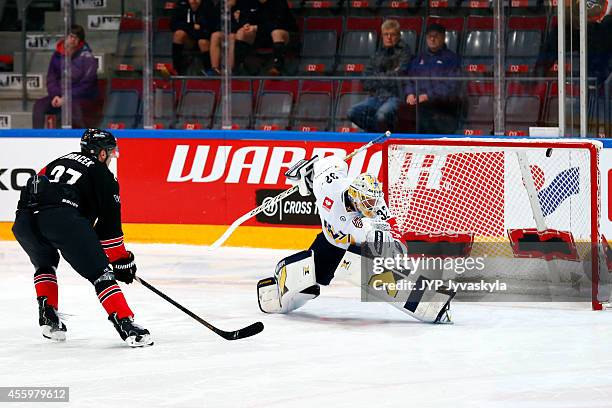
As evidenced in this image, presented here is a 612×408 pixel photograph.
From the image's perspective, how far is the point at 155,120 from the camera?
8617mm

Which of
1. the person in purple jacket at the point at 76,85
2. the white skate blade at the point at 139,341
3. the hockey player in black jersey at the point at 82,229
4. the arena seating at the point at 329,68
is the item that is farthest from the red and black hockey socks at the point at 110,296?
the person in purple jacket at the point at 76,85

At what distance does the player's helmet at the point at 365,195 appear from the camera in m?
5.65

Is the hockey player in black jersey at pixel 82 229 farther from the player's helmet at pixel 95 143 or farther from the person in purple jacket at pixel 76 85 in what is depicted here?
the person in purple jacket at pixel 76 85

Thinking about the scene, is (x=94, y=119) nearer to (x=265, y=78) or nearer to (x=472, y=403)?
(x=265, y=78)

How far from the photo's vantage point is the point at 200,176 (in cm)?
845

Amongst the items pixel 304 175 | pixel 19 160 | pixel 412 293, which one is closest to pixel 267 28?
pixel 19 160

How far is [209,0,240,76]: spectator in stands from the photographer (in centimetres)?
844

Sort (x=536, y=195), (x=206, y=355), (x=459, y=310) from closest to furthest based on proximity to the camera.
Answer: (x=206, y=355)
(x=459, y=310)
(x=536, y=195)

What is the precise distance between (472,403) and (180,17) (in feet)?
16.2

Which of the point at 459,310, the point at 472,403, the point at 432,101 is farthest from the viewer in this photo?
the point at 432,101

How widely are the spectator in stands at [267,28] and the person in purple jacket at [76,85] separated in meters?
1.06

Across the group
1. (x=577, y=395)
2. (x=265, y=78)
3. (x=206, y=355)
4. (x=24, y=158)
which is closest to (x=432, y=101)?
(x=265, y=78)

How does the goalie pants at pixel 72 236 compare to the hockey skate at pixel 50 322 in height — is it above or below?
above

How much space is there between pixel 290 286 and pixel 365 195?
59 centimetres
